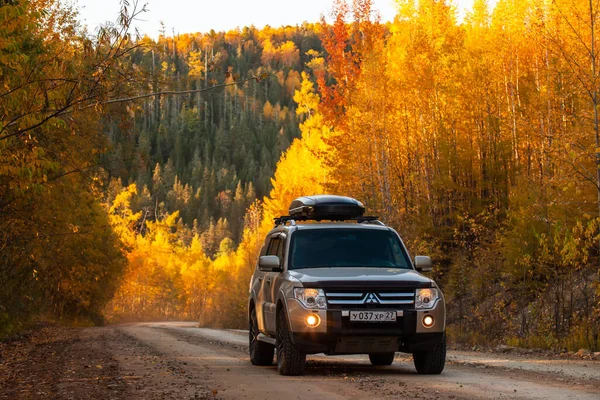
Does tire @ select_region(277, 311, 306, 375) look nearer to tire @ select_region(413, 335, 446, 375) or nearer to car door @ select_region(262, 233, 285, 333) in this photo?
car door @ select_region(262, 233, 285, 333)

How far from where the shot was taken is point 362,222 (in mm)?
13766

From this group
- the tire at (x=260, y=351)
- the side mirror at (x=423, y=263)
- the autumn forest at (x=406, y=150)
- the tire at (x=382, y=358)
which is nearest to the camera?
the autumn forest at (x=406, y=150)

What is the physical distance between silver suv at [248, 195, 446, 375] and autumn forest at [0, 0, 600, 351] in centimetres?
268

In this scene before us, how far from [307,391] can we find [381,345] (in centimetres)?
182

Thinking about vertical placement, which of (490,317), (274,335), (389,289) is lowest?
(490,317)

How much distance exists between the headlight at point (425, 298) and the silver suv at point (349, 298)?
14 mm

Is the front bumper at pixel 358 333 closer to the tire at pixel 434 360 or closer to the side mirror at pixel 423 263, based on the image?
the tire at pixel 434 360

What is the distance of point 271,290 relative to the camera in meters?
12.8

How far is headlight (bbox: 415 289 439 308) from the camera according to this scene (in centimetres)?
1134

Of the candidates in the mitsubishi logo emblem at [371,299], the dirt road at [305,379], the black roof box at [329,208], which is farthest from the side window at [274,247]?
the mitsubishi logo emblem at [371,299]

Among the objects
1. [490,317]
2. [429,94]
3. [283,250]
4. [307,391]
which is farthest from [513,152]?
[307,391]

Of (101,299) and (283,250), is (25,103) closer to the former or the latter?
(283,250)

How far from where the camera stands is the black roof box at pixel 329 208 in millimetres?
13711

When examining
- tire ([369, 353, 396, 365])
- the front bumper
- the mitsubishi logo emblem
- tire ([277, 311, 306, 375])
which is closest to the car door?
tire ([277, 311, 306, 375])
